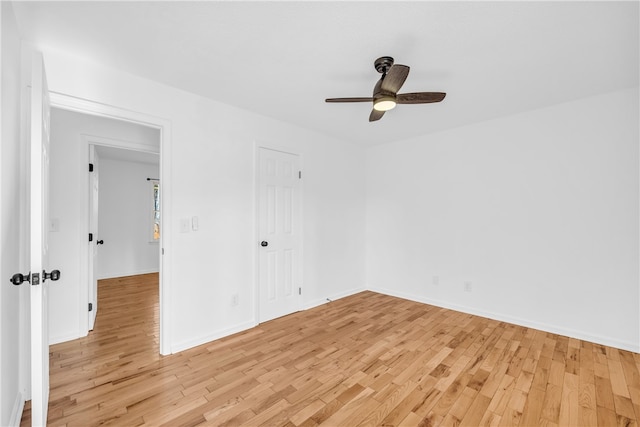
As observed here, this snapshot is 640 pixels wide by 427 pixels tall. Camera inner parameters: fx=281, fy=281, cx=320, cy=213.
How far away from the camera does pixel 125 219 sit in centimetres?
591

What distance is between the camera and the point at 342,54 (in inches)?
82.0

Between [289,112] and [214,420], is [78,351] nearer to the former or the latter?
[214,420]

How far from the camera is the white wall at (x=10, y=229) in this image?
143cm

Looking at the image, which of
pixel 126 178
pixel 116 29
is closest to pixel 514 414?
pixel 116 29

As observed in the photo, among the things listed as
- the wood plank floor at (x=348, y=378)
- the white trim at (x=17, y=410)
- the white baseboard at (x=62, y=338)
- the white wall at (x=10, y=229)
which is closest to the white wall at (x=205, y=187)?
the wood plank floor at (x=348, y=378)

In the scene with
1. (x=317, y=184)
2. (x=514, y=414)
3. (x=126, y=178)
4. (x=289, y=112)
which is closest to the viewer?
(x=514, y=414)

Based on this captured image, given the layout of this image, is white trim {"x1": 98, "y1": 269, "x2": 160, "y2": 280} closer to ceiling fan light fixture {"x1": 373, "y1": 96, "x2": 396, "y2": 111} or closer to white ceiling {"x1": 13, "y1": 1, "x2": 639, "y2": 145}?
white ceiling {"x1": 13, "y1": 1, "x2": 639, "y2": 145}

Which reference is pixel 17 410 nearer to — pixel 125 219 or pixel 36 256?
pixel 36 256

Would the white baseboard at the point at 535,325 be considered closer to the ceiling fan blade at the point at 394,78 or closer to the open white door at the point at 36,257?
the ceiling fan blade at the point at 394,78

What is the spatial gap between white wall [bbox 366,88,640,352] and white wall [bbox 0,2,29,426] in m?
4.04

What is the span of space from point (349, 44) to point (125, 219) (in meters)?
5.98

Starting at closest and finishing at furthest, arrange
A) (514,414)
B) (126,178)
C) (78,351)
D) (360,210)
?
(514,414) < (78,351) < (360,210) < (126,178)

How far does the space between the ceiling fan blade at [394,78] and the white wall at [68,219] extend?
3011 mm

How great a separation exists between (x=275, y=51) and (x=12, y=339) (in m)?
2.48
